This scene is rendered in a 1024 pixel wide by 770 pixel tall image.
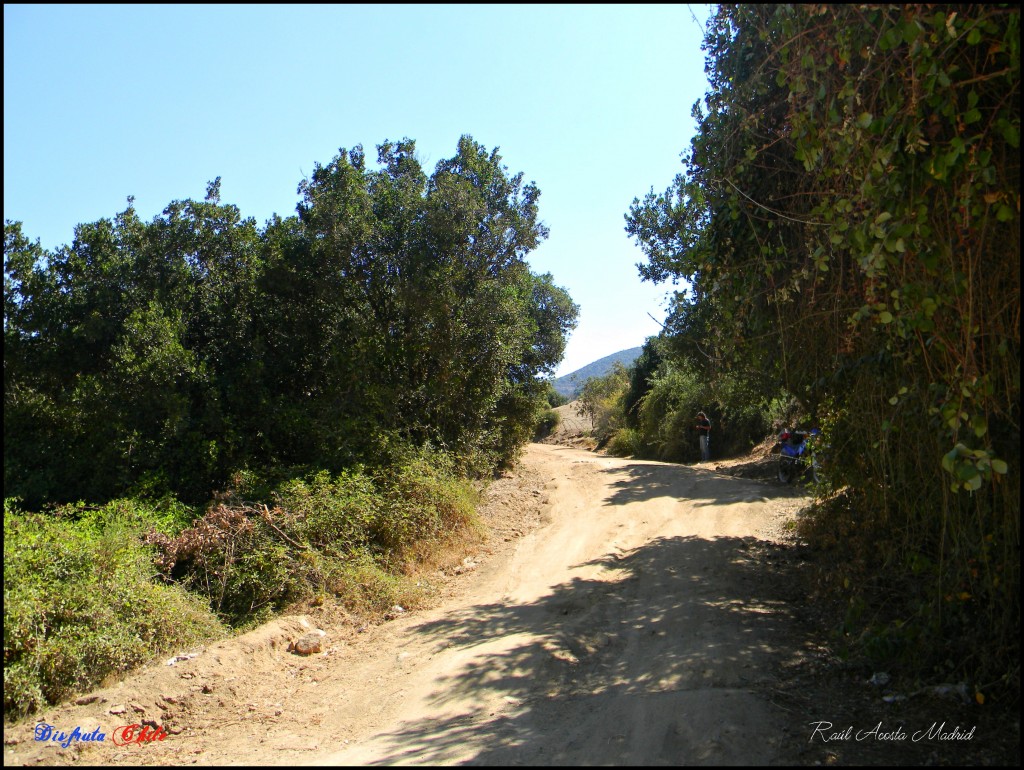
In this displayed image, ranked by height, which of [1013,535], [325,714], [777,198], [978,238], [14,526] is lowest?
[325,714]

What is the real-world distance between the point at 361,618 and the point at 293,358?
7.57 m

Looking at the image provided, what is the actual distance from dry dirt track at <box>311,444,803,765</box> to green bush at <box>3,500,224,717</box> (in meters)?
2.10

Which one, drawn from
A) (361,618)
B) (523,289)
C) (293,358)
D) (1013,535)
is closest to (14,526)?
(361,618)

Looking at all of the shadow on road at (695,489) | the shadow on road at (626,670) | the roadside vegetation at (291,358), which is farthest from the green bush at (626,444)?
the shadow on road at (626,670)

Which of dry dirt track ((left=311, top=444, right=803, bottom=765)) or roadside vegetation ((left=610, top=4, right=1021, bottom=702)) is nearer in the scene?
roadside vegetation ((left=610, top=4, right=1021, bottom=702))

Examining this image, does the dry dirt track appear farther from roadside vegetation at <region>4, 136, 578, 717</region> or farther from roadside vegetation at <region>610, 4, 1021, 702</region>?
roadside vegetation at <region>4, 136, 578, 717</region>

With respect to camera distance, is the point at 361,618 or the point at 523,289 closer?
the point at 361,618

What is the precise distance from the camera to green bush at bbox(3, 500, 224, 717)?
5.23 meters

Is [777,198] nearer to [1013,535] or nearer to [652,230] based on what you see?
[1013,535]

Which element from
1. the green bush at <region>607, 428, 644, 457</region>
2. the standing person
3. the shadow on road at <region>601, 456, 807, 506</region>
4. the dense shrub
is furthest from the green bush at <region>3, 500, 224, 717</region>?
the green bush at <region>607, 428, 644, 457</region>

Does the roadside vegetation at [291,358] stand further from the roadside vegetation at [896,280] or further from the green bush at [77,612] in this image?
the roadside vegetation at [896,280]

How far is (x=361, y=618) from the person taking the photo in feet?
26.1

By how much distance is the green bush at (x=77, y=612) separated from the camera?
206 inches

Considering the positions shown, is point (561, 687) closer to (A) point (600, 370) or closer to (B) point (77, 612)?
(B) point (77, 612)
